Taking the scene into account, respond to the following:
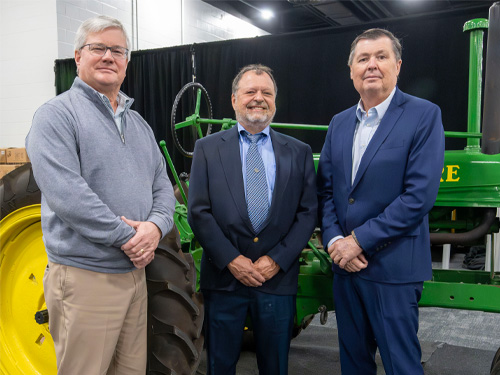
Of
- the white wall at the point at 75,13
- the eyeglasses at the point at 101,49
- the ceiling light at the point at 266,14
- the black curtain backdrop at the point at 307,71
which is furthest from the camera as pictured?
the ceiling light at the point at 266,14

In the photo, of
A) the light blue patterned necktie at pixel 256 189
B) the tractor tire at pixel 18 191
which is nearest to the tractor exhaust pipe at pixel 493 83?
the light blue patterned necktie at pixel 256 189

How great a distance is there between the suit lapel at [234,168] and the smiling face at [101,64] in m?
0.52

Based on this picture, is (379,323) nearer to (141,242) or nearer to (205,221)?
(205,221)

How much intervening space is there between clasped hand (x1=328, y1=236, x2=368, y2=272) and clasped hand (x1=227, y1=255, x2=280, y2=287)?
0.74ft

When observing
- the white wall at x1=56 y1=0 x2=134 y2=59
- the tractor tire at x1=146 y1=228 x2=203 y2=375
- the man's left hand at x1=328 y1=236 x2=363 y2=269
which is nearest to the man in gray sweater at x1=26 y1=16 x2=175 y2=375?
the tractor tire at x1=146 y1=228 x2=203 y2=375

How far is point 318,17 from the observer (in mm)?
9125

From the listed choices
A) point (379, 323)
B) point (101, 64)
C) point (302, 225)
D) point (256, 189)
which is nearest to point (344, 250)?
point (302, 225)

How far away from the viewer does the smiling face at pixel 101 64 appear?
149 centimetres

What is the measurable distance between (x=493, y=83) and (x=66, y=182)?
1631 mm

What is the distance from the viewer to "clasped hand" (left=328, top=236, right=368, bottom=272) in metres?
1.75

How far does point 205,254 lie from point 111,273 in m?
0.46

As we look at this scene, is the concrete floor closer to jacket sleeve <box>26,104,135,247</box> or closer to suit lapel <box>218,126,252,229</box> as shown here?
suit lapel <box>218,126,252,229</box>

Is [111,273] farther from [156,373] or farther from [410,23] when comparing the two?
[410,23]

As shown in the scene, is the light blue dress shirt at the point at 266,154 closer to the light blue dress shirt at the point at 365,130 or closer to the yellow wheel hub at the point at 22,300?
the light blue dress shirt at the point at 365,130
